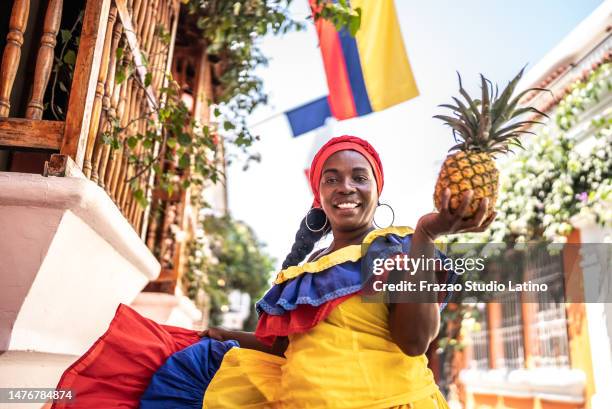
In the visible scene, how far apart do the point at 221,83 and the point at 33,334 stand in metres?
4.24

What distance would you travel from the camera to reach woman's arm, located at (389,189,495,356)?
126 centimetres

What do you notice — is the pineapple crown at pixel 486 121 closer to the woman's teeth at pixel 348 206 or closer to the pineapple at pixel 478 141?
the pineapple at pixel 478 141

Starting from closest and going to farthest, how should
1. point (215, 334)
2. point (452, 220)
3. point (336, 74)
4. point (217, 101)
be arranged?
point (452, 220)
point (215, 334)
point (336, 74)
point (217, 101)

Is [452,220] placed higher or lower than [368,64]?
lower

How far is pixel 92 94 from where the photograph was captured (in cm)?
219

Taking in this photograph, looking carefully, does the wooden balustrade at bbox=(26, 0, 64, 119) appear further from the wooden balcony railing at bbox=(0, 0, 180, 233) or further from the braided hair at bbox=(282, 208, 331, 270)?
the braided hair at bbox=(282, 208, 331, 270)

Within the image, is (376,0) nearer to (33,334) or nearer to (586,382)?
(33,334)

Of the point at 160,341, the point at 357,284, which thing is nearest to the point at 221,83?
the point at 160,341

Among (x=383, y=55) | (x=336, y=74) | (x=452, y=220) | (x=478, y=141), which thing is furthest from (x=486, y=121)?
(x=336, y=74)

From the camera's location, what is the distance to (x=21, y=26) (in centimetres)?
208

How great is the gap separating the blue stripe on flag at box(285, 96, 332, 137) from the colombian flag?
983 mm

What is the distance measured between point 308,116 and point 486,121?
498 centimetres

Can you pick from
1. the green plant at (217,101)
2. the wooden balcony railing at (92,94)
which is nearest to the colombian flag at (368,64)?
the green plant at (217,101)

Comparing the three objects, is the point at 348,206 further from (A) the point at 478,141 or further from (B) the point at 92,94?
(B) the point at 92,94
